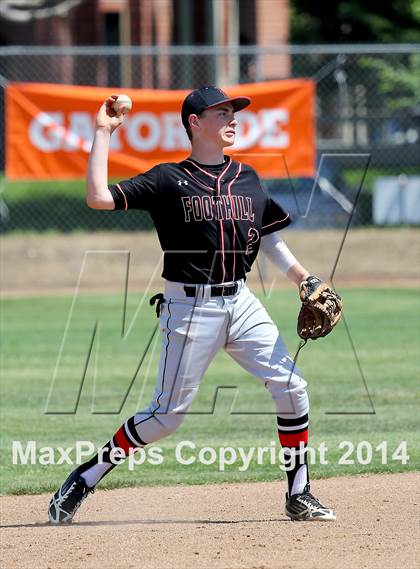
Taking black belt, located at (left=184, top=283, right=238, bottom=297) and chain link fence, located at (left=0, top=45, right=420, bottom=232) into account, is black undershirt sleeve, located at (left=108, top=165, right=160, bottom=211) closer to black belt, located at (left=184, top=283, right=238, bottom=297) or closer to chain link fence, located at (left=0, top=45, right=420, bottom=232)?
black belt, located at (left=184, top=283, right=238, bottom=297)

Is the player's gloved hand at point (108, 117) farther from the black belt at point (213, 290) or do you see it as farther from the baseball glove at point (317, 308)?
the baseball glove at point (317, 308)

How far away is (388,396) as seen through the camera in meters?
9.50

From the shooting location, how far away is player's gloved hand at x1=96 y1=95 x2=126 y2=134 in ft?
18.1

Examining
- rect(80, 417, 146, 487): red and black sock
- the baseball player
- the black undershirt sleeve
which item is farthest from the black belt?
rect(80, 417, 146, 487): red and black sock

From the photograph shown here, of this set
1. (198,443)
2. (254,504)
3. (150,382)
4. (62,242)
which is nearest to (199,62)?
(62,242)

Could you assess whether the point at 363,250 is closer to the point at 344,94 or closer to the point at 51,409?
the point at 344,94

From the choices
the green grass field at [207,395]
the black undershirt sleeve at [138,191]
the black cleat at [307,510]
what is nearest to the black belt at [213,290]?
the black undershirt sleeve at [138,191]

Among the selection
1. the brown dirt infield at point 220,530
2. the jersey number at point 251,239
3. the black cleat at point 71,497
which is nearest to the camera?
the brown dirt infield at point 220,530

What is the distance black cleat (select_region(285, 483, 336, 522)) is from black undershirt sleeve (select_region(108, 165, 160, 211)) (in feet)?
5.34

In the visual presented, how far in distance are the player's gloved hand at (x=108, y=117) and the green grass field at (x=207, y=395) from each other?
244 centimetres

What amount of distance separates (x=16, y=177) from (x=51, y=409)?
7560 millimetres

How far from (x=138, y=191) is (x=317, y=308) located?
1.11 m

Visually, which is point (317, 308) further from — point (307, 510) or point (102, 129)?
point (102, 129)

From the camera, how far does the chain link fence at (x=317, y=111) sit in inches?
782
